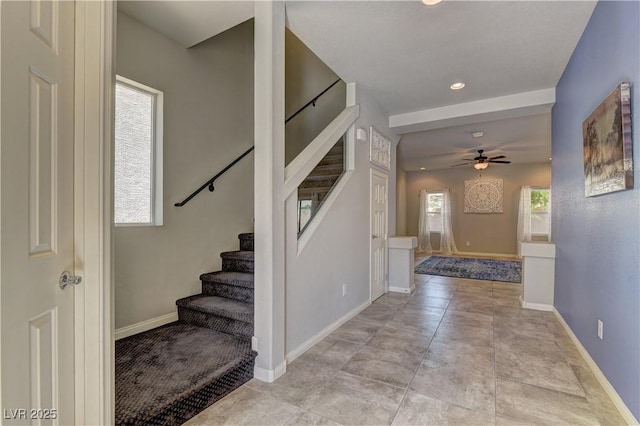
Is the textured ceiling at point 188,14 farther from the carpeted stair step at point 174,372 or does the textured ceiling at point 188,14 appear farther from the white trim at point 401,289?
the white trim at point 401,289

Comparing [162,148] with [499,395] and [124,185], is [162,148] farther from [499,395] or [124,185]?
[499,395]

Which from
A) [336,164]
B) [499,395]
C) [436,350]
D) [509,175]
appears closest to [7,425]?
[499,395]

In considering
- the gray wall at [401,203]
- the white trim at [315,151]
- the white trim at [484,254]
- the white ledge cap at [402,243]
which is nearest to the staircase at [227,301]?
the white trim at [315,151]

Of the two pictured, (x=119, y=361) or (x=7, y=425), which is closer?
(x=7, y=425)

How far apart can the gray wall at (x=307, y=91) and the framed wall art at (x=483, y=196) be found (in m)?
6.90

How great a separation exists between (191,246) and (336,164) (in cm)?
174

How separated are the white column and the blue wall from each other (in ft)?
6.98

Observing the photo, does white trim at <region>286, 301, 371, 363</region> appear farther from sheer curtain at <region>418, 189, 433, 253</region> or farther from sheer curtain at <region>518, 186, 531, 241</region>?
sheer curtain at <region>518, 186, 531, 241</region>

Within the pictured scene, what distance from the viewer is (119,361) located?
203 centimetres

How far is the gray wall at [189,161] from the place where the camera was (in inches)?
98.7

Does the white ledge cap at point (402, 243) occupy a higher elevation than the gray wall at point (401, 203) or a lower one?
lower

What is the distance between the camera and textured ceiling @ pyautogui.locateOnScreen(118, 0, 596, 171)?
2336mm

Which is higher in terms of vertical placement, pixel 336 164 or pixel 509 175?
pixel 509 175

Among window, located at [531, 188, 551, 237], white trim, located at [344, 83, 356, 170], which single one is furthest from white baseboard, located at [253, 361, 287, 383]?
window, located at [531, 188, 551, 237]
